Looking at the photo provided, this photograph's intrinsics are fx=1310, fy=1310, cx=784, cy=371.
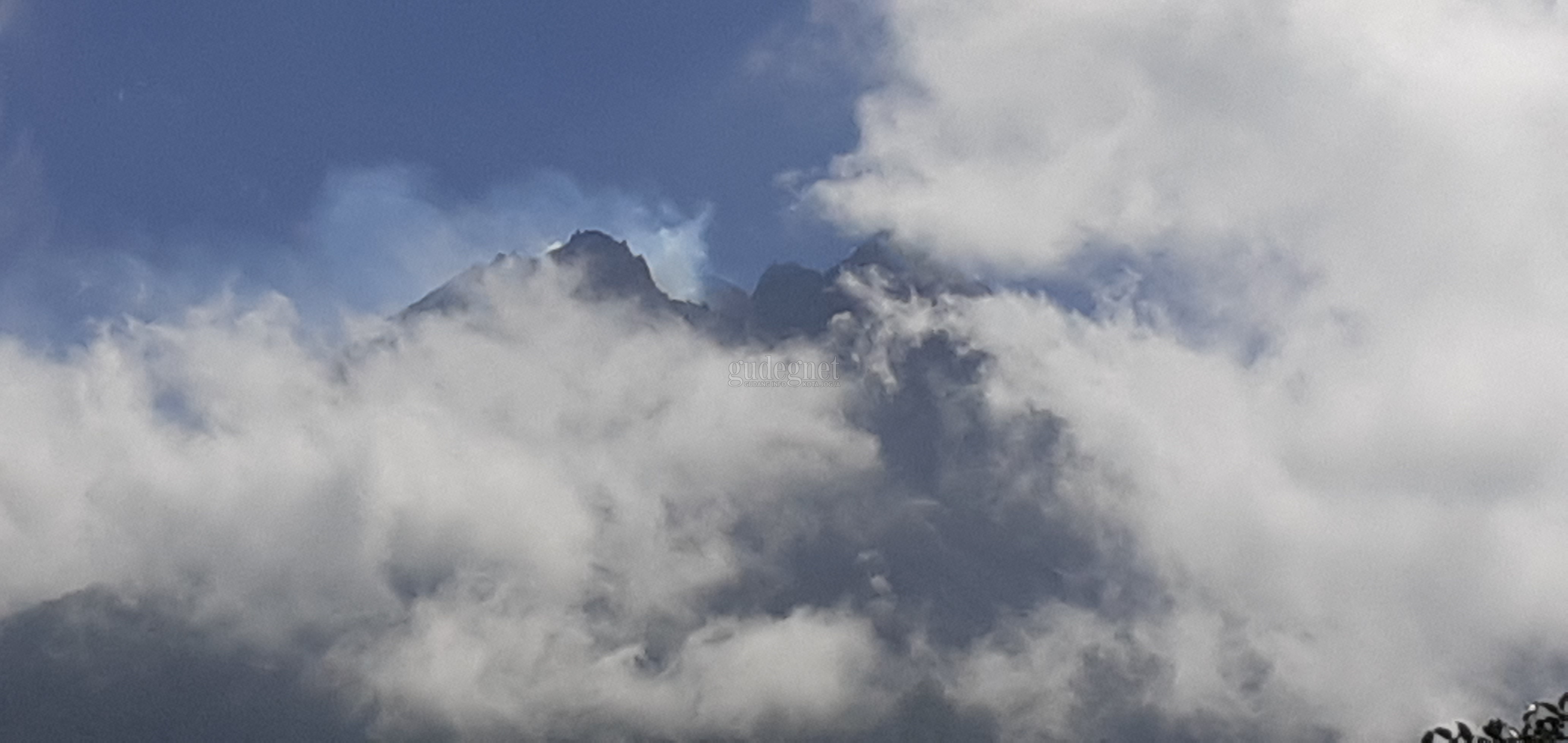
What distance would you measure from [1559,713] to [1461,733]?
2.33 meters

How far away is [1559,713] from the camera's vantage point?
80.2 ft

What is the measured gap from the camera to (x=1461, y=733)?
77.8 feet
